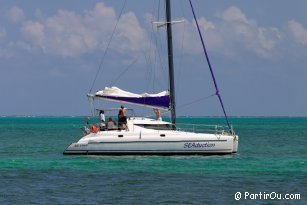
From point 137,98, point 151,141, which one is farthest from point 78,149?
point 137,98

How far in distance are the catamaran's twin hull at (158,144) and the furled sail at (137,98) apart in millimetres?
3324

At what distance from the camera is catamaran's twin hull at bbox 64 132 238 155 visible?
1683 inches

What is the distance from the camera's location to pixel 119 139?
42.9 meters

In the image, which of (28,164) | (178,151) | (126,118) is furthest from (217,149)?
(28,164)

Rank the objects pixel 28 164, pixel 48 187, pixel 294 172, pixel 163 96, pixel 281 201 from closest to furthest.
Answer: pixel 281 201 < pixel 48 187 < pixel 294 172 < pixel 28 164 < pixel 163 96

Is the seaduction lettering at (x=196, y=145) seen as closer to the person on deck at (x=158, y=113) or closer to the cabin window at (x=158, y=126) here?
the cabin window at (x=158, y=126)

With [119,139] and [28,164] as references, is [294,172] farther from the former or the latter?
[28,164]

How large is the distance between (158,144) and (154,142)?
0.24 m

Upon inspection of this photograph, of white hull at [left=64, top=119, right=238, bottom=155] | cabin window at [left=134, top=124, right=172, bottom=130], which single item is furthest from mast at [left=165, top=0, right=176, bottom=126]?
white hull at [left=64, top=119, right=238, bottom=155]

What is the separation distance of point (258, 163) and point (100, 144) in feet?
27.9

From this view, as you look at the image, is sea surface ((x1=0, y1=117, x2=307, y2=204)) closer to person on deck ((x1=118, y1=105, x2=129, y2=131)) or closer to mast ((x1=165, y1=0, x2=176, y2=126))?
person on deck ((x1=118, y1=105, x2=129, y2=131))

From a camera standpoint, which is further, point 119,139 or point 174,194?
point 119,139

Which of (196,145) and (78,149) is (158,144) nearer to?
(196,145)

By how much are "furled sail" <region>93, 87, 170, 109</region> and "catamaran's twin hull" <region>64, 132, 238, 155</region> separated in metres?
3.32
